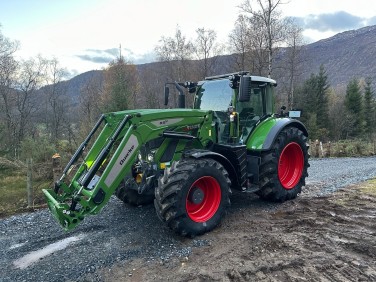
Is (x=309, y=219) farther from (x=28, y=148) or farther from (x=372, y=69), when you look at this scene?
(x=372, y=69)

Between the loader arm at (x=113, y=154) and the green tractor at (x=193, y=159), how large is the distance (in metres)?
0.01

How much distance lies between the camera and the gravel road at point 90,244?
12.8 ft

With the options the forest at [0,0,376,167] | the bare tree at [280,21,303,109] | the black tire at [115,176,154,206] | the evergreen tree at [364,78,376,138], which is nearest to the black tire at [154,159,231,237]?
the black tire at [115,176,154,206]

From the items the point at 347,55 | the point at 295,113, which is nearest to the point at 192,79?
the point at 295,113

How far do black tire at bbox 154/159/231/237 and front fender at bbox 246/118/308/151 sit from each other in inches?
45.8

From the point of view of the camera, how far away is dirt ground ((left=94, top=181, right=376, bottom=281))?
3555 millimetres

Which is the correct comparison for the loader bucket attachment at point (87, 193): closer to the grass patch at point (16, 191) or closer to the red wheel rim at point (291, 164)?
the grass patch at point (16, 191)

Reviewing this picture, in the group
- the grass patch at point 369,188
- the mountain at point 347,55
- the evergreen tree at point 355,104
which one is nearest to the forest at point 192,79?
the evergreen tree at point 355,104

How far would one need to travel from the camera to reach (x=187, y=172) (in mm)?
4402

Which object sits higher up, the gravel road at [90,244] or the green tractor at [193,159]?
the green tractor at [193,159]

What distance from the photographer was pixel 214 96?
6.18m

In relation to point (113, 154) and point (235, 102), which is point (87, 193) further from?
point (235, 102)

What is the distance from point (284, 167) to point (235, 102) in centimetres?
195

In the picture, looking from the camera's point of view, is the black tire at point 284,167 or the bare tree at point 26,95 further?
the bare tree at point 26,95
